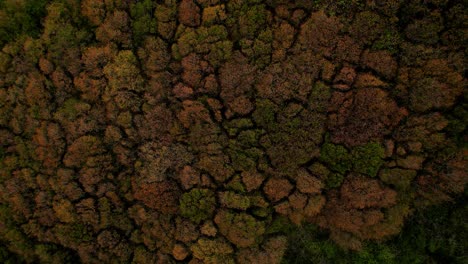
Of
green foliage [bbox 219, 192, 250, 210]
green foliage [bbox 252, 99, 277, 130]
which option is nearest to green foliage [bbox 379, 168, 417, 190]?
green foliage [bbox 252, 99, 277, 130]

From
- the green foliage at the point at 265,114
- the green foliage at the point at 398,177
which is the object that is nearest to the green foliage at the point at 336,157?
the green foliage at the point at 398,177

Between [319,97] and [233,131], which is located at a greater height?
[319,97]

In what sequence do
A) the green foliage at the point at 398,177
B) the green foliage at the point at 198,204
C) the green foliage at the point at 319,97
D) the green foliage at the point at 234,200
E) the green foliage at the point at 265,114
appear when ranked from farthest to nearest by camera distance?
the green foliage at the point at 198,204, the green foliage at the point at 234,200, the green foliage at the point at 265,114, the green foliage at the point at 319,97, the green foliage at the point at 398,177

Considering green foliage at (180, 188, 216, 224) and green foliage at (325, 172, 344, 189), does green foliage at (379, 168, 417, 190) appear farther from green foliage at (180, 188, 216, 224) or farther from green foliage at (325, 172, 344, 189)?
green foliage at (180, 188, 216, 224)

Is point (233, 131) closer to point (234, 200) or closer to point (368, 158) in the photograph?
point (234, 200)

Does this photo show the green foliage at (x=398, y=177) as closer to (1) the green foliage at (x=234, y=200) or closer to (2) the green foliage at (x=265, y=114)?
(2) the green foliage at (x=265, y=114)

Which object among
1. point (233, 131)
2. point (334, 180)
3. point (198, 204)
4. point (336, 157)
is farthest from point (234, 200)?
point (336, 157)

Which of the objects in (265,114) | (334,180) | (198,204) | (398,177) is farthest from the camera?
(198,204)
